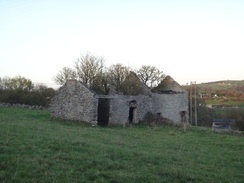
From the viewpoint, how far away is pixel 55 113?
70.2 feet

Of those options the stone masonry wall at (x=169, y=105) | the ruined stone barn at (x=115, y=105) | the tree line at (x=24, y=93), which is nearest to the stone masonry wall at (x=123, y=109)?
the ruined stone barn at (x=115, y=105)

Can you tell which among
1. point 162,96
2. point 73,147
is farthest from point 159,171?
point 162,96

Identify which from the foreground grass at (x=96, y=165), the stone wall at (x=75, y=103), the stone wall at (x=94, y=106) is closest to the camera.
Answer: the foreground grass at (x=96, y=165)

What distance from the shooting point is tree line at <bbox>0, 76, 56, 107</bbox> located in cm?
3316

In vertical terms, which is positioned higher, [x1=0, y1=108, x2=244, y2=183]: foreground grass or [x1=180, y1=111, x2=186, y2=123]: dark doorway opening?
[x1=180, y1=111, x2=186, y2=123]: dark doorway opening

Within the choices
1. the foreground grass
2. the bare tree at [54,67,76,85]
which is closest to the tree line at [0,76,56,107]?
the bare tree at [54,67,76,85]

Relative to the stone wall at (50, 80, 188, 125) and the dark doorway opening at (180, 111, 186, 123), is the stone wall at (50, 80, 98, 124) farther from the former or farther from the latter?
the dark doorway opening at (180, 111, 186, 123)

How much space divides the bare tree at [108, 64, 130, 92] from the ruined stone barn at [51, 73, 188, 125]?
102 centimetres

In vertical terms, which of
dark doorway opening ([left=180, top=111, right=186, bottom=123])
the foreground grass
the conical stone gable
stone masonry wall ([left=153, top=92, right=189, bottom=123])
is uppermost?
the conical stone gable

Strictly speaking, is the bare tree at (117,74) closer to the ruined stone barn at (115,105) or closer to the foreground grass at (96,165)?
the ruined stone barn at (115,105)

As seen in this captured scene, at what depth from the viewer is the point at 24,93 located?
34.4 meters

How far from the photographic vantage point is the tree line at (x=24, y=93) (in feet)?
109

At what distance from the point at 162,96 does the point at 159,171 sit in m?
19.9

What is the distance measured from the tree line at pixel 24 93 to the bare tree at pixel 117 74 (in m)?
14.0
